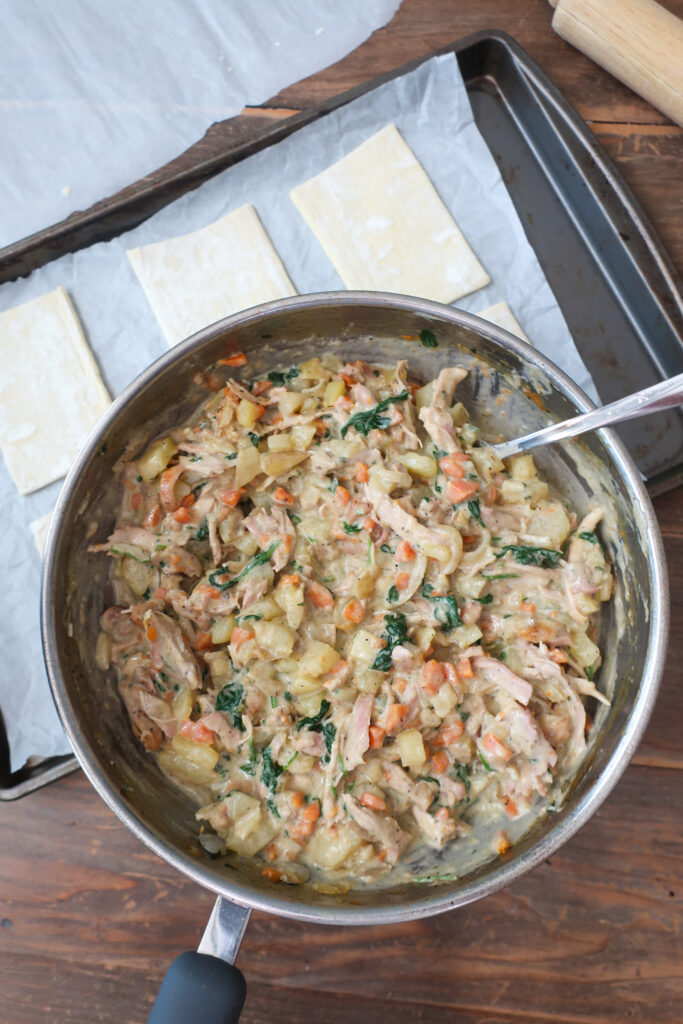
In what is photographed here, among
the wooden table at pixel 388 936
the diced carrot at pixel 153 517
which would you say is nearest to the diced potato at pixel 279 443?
the diced carrot at pixel 153 517

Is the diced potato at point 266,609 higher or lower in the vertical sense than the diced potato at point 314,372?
lower

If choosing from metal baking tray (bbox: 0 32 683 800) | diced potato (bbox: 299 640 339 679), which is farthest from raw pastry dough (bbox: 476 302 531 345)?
diced potato (bbox: 299 640 339 679)

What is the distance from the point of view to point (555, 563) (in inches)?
85.4

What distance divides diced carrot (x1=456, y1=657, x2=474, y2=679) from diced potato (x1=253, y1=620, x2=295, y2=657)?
1.53 ft

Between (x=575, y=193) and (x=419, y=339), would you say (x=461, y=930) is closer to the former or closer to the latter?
(x=419, y=339)

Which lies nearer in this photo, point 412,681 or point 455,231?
point 412,681

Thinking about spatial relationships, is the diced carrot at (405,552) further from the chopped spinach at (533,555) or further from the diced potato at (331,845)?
the diced potato at (331,845)

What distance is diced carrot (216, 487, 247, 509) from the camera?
217 centimetres

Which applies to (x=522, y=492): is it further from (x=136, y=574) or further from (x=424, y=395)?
(x=136, y=574)

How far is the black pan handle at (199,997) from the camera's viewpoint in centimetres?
164

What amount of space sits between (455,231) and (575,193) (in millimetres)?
470

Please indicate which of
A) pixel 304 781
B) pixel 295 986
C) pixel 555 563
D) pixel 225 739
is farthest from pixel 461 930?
pixel 555 563

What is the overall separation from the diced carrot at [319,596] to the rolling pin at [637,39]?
7.12 ft

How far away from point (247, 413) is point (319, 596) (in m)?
0.58
